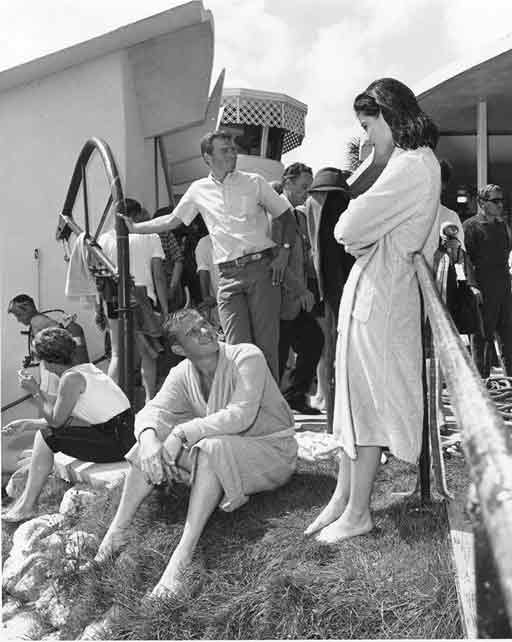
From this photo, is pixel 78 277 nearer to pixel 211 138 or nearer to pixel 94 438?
pixel 94 438

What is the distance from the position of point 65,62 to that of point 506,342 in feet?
15.0

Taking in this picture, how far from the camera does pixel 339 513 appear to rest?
3857 millimetres

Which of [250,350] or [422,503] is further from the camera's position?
[250,350]

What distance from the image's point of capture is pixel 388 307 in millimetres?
3637

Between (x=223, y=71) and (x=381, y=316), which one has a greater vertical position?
(x=223, y=71)

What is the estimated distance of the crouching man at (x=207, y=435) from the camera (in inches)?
161

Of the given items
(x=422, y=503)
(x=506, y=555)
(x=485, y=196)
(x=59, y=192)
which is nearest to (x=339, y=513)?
(x=422, y=503)

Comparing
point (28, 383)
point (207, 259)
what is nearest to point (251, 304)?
point (28, 383)

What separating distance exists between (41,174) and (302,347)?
11.8ft

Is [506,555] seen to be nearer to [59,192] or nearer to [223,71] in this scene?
[59,192]

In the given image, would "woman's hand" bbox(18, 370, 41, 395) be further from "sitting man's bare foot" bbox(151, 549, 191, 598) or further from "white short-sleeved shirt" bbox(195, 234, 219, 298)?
"sitting man's bare foot" bbox(151, 549, 191, 598)

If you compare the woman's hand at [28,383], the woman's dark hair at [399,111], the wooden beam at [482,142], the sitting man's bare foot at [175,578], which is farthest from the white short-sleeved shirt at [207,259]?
the wooden beam at [482,142]

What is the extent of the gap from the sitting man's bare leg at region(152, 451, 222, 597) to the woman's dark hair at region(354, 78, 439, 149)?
5.15 feet

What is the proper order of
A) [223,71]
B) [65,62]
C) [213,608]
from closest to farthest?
[213,608], [65,62], [223,71]
